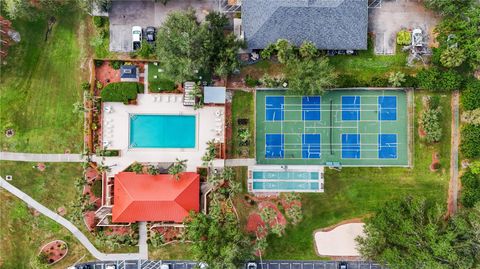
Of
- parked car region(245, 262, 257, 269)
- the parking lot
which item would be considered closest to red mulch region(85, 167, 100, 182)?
the parking lot

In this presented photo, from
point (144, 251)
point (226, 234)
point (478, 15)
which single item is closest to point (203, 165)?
point (226, 234)

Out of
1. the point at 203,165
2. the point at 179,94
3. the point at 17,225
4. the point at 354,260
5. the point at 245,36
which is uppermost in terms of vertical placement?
the point at 245,36

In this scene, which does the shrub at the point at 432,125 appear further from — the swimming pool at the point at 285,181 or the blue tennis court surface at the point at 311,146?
the swimming pool at the point at 285,181

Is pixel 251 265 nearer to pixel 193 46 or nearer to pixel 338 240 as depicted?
pixel 338 240

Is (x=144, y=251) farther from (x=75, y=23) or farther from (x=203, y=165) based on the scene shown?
(x=75, y=23)

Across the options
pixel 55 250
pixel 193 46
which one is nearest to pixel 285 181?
pixel 193 46

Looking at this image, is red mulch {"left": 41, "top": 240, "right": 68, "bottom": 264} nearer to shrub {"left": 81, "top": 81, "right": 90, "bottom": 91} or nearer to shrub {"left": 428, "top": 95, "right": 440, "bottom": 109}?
shrub {"left": 81, "top": 81, "right": 90, "bottom": 91}

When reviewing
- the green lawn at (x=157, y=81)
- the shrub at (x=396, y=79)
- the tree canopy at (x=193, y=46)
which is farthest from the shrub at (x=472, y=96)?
the green lawn at (x=157, y=81)
